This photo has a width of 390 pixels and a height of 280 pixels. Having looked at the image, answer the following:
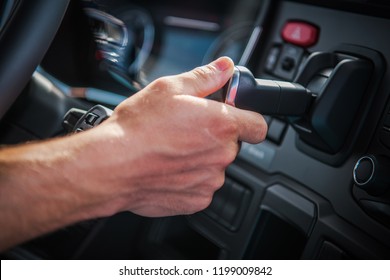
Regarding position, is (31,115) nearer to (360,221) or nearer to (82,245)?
(82,245)

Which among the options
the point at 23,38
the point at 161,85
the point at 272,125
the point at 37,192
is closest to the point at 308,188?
the point at 272,125

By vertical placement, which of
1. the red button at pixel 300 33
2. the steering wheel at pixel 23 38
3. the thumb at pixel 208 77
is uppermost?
the red button at pixel 300 33

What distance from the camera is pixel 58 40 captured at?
3.62 ft

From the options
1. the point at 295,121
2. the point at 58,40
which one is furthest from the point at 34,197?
the point at 58,40

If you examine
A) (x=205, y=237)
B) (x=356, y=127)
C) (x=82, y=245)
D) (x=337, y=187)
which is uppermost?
(x=356, y=127)

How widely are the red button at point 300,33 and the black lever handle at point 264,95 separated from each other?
160 millimetres

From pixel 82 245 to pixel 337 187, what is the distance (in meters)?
0.67

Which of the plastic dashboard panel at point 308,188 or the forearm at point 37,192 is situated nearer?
the forearm at point 37,192

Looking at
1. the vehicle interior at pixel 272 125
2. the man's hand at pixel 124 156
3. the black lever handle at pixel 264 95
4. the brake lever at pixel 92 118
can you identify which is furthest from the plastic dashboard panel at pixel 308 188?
the brake lever at pixel 92 118

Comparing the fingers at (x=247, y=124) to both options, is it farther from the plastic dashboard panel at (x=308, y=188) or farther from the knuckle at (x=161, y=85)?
the plastic dashboard panel at (x=308, y=188)

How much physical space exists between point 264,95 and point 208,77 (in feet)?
0.30

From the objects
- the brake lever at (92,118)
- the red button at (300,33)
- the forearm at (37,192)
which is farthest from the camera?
the red button at (300,33)

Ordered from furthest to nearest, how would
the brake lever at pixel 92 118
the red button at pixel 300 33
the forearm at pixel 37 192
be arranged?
the red button at pixel 300 33 → the brake lever at pixel 92 118 → the forearm at pixel 37 192

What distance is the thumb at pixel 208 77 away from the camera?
0.57 m
